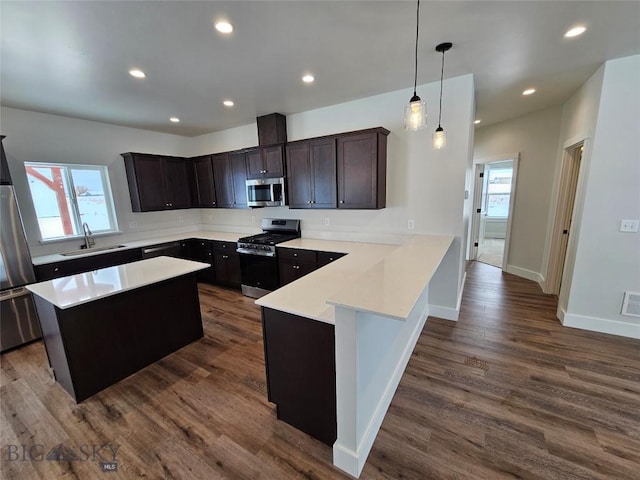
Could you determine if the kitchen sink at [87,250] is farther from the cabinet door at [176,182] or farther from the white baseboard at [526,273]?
the white baseboard at [526,273]

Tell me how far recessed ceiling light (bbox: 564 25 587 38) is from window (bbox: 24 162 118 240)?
230 inches

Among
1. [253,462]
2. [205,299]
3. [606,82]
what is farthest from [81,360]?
[606,82]

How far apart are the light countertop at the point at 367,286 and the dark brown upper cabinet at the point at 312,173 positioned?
108 centimetres

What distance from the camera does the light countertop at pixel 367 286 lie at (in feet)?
4.28

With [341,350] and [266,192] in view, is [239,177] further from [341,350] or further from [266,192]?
[341,350]

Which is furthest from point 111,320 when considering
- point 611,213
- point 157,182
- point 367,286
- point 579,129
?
point 579,129

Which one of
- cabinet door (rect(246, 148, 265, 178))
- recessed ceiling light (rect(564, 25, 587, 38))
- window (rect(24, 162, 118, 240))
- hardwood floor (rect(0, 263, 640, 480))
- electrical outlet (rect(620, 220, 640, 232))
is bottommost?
hardwood floor (rect(0, 263, 640, 480))

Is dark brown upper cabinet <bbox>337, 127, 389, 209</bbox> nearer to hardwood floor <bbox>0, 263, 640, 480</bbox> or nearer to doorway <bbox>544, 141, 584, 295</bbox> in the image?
hardwood floor <bbox>0, 263, 640, 480</bbox>

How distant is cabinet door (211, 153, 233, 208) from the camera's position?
15.1 feet

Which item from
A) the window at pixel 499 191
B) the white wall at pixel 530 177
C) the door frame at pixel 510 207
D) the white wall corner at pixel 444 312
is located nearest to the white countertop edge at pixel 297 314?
the white wall corner at pixel 444 312

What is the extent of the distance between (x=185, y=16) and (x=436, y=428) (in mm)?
3288

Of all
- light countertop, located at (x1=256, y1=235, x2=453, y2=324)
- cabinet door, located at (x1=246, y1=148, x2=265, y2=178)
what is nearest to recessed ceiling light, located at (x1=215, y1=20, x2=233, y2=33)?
light countertop, located at (x1=256, y1=235, x2=453, y2=324)

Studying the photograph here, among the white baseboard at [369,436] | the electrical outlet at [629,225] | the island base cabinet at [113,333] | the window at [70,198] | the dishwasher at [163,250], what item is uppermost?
the window at [70,198]

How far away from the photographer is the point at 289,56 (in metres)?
2.32
